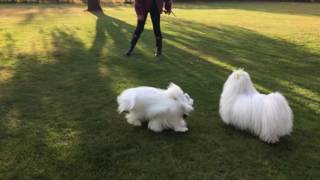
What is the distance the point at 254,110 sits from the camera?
546 centimetres

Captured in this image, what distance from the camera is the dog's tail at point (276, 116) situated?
17.3 ft

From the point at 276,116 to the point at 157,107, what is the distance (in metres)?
1.39

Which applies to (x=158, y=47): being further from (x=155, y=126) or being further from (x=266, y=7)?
(x=266, y=7)

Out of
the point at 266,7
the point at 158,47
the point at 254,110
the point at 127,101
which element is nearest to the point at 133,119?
the point at 127,101

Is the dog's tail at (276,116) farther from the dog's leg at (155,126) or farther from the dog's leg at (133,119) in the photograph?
the dog's leg at (133,119)

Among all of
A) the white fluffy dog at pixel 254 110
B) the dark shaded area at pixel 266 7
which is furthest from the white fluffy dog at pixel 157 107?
the dark shaded area at pixel 266 7

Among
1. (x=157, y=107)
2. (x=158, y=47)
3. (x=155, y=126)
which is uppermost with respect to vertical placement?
(x=157, y=107)

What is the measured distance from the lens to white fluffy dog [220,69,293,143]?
5285 mm

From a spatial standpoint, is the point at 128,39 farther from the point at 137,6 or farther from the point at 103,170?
the point at 103,170

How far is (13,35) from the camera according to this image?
1438 centimetres

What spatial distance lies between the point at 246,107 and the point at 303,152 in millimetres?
831

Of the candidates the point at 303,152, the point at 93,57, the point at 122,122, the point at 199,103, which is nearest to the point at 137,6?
the point at 93,57

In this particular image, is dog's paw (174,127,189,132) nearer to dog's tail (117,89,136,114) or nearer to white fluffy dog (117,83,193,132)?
white fluffy dog (117,83,193,132)

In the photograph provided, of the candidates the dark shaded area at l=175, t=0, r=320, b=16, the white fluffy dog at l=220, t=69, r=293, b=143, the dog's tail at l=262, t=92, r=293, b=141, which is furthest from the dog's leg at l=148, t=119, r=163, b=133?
the dark shaded area at l=175, t=0, r=320, b=16
